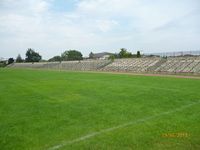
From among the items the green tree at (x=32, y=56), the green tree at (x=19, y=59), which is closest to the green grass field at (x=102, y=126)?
the green tree at (x=32, y=56)

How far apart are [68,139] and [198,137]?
9.88 feet

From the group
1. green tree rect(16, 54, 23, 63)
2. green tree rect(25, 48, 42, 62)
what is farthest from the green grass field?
green tree rect(16, 54, 23, 63)

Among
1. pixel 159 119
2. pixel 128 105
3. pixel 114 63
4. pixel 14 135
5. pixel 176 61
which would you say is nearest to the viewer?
pixel 14 135

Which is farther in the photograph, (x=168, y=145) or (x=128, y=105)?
(x=128, y=105)

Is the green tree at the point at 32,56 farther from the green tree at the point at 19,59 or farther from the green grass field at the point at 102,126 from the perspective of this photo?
the green grass field at the point at 102,126

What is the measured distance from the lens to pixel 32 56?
11206 cm

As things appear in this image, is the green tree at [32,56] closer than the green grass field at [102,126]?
No

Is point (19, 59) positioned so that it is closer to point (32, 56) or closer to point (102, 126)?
point (32, 56)

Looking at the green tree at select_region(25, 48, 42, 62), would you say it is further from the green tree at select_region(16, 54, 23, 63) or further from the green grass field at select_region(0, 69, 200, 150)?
the green grass field at select_region(0, 69, 200, 150)

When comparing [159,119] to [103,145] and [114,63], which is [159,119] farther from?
[114,63]

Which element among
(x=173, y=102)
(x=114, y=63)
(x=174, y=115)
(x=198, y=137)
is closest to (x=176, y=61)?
(x=114, y=63)

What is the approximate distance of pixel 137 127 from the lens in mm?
7016

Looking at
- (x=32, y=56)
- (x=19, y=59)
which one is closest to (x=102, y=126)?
(x=32, y=56)

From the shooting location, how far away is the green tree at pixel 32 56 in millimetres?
111625
